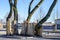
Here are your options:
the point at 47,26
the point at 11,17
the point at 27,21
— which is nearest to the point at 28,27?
the point at 27,21

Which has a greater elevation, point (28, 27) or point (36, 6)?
point (36, 6)

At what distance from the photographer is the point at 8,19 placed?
88.9ft

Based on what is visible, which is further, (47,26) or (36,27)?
(47,26)

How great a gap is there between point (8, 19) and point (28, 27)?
2905 millimetres

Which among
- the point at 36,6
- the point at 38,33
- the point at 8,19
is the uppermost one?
the point at 36,6

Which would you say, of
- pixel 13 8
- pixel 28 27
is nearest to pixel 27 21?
pixel 28 27

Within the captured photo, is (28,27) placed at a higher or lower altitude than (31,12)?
lower

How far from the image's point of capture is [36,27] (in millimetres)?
26641

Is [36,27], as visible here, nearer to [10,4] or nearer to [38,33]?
[38,33]

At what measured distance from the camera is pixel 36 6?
26.7m

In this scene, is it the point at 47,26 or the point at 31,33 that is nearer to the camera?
the point at 31,33

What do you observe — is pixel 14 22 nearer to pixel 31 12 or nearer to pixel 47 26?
pixel 31 12

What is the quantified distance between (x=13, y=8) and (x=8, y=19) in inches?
63.0

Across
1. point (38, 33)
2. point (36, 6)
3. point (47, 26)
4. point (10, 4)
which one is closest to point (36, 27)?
→ point (38, 33)
